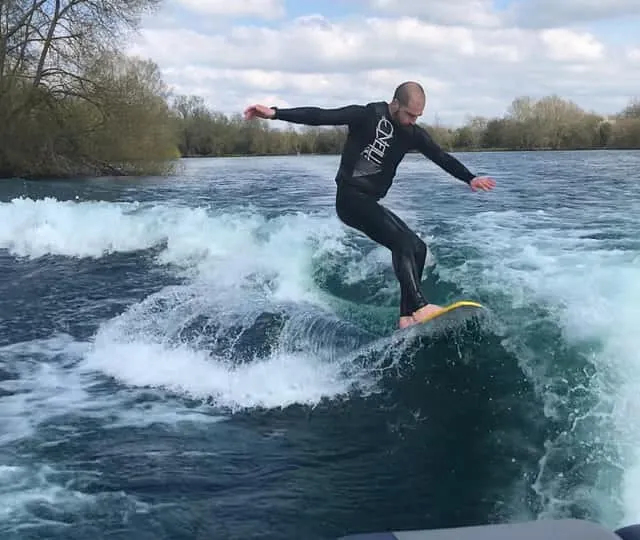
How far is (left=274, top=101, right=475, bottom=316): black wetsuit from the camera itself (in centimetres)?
690

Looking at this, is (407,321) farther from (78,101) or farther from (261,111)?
(78,101)

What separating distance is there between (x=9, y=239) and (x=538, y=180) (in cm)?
1566

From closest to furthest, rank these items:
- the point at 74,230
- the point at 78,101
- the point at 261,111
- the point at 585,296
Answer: the point at 261,111, the point at 585,296, the point at 74,230, the point at 78,101

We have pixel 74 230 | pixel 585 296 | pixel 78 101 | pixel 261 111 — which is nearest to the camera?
pixel 261 111

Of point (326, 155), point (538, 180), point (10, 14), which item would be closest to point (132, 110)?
point (10, 14)

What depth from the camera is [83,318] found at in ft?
32.3

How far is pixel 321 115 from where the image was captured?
6793mm

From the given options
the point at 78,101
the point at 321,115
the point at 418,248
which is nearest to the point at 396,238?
the point at 418,248

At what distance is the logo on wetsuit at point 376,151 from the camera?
7011 mm

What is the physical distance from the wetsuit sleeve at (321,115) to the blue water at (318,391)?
6.66 feet

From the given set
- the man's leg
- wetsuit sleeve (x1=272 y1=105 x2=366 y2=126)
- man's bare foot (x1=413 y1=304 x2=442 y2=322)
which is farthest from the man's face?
man's bare foot (x1=413 y1=304 x2=442 y2=322)

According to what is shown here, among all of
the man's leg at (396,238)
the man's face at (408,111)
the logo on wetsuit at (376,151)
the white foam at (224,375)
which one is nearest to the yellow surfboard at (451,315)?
the man's leg at (396,238)

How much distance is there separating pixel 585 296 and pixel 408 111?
2739mm

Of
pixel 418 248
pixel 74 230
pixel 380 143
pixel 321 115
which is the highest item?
pixel 321 115
